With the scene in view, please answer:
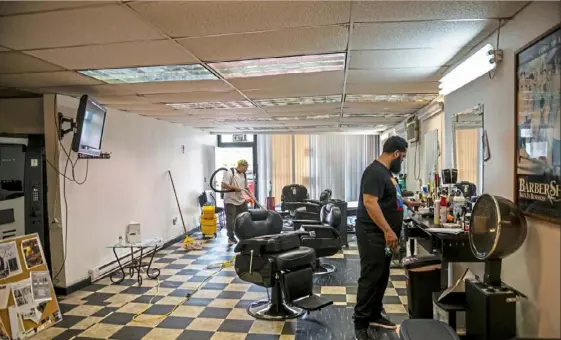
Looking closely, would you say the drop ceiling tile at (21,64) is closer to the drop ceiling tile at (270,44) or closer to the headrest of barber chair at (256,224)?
the drop ceiling tile at (270,44)

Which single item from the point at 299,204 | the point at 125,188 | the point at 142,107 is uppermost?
the point at 142,107

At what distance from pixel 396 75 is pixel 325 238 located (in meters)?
2.00

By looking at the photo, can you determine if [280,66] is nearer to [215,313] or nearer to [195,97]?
[195,97]

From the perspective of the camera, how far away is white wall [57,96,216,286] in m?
4.29

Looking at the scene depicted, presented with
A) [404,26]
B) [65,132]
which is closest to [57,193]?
[65,132]

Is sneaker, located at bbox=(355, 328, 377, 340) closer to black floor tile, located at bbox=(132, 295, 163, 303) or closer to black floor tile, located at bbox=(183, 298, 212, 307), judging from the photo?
black floor tile, located at bbox=(183, 298, 212, 307)

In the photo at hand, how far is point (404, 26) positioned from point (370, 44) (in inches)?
14.3

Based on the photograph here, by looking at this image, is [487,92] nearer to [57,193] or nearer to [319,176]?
[57,193]

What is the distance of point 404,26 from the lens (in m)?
2.27

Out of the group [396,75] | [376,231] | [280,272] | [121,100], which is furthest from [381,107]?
[121,100]

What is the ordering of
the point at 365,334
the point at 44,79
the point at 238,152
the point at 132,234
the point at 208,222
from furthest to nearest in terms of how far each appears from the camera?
the point at 238,152, the point at 208,222, the point at 132,234, the point at 44,79, the point at 365,334

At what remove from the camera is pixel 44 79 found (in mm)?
3410

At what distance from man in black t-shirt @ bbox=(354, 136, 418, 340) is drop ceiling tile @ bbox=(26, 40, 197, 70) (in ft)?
5.65

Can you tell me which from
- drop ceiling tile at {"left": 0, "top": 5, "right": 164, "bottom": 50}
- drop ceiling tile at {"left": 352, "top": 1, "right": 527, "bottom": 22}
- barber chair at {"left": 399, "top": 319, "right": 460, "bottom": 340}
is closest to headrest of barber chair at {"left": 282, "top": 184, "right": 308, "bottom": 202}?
barber chair at {"left": 399, "top": 319, "right": 460, "bottom": 340}
